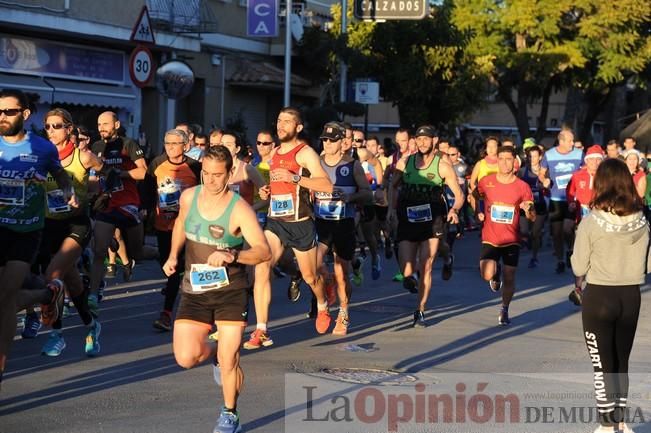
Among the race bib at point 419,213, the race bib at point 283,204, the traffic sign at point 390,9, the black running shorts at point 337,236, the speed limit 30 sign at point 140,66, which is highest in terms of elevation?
the traffic sign at point 390,9

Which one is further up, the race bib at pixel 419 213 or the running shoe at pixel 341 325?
the race bib at pixel 419 213

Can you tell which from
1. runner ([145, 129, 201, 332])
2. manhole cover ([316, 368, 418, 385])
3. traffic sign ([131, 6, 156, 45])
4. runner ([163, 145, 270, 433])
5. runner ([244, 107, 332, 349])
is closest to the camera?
runner ([163, 145, 270, 433])

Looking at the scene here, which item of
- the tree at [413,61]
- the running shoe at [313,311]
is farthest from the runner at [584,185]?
the tree at [413,61]

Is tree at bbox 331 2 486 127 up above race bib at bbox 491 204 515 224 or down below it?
above

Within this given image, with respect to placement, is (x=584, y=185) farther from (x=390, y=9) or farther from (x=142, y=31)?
(x=390, y=9)

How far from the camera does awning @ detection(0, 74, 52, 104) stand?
76.2 ft

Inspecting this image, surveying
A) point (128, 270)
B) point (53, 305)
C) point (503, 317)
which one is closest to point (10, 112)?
point (53, 305)

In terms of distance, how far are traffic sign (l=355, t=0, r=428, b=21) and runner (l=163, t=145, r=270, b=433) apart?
16.0 metres

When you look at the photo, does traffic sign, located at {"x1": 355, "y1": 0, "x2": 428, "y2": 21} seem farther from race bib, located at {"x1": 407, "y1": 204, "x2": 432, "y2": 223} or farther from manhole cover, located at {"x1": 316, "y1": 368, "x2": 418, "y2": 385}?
Result: manhole cover, located at {"x1": 316, "y1": 368, "x2": 418, "y2": 385}

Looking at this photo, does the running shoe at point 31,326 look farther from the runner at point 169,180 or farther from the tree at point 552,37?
the tree at point 552,37

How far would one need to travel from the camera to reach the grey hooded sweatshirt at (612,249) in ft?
25.5

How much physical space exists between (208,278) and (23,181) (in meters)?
1.95

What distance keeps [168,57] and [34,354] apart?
738 inches

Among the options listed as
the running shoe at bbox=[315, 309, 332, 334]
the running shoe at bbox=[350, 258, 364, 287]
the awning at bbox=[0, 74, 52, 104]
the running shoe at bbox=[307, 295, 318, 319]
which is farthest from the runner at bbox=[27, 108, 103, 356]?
the awning at bbox=[0, 74, 52, 104]
